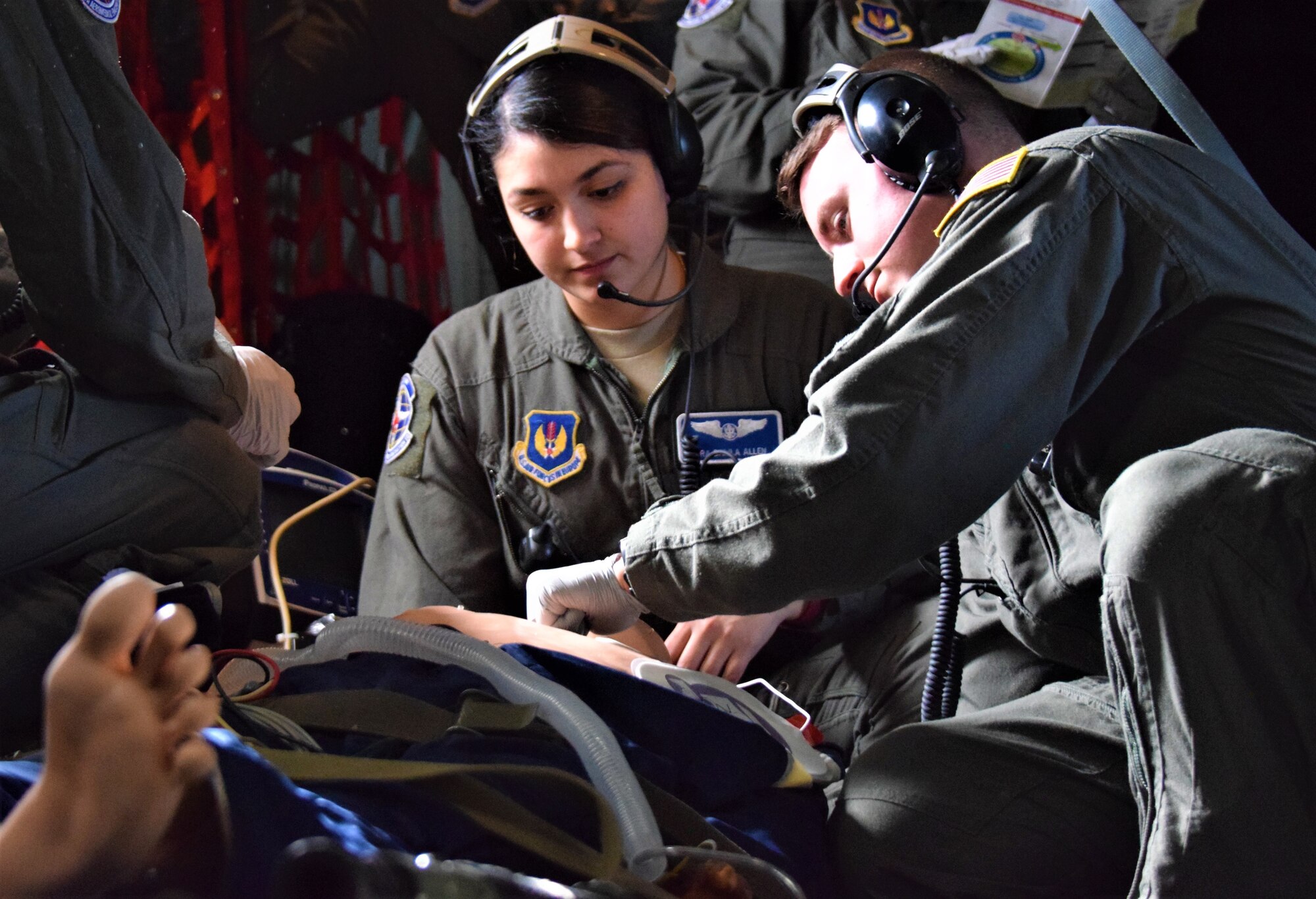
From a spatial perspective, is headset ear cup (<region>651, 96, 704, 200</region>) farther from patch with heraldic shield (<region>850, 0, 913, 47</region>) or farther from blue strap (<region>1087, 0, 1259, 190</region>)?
blue strap (<region>1087, 0, 1259, 190</region>)

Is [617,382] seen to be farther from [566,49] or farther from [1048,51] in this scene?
[1048,51]

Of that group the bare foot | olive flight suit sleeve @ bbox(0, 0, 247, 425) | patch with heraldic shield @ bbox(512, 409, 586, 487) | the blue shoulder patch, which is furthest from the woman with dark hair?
the bare foot

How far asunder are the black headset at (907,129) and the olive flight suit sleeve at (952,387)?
0.13 m

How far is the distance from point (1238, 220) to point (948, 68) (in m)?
0.30

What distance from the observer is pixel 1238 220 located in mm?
729

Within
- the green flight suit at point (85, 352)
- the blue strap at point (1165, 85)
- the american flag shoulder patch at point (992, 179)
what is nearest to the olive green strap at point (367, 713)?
the green flight suit at point (85, 352)

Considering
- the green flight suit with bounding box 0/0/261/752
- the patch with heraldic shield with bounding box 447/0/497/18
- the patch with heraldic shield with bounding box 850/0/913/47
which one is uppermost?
the patch with heraldic shield with bounding box 447/0/497/18

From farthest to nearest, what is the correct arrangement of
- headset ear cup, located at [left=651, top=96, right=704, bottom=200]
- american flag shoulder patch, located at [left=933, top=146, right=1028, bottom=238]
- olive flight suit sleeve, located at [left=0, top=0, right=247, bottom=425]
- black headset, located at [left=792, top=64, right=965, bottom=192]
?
headset ear cup, located at [left=651, top=96, right=704, bottom=200] → black headset, located at [left=792, top=64, right=965, bottom=192] → american flag shoulder patch, located at [left=933, top=146, right=1028, bottom=238] → olive flight suit sleeve, located at [left=0, top=0, right=247, bottom=425]

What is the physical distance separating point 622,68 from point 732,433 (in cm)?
36

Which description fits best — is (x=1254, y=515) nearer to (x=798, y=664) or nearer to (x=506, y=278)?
(x=798, y=664)

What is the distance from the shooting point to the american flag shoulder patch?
69 centimetres

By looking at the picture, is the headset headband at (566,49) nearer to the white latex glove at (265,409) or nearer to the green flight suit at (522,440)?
the green flight suit at (522,440)

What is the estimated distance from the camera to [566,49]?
974 millimetres

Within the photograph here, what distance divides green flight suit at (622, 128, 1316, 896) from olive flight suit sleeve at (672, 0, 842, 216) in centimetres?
41
